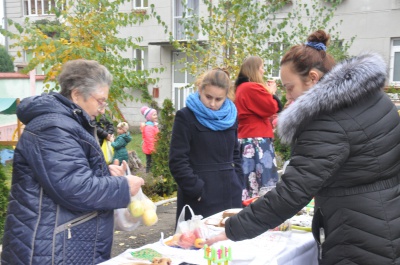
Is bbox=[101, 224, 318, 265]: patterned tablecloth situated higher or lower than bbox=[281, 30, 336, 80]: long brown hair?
lower

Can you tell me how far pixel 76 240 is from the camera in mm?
2092

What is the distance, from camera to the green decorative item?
2160 millimetres

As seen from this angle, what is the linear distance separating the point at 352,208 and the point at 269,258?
0.48 metres

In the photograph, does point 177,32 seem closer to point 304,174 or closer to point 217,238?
point 217,238

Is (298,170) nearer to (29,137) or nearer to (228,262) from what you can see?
(228,262)

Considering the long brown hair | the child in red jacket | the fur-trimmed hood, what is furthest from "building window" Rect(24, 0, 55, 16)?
the fur-trimmed hood

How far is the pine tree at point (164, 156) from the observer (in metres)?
7.30

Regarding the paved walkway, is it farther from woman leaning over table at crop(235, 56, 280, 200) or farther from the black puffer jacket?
the black puffer jacket

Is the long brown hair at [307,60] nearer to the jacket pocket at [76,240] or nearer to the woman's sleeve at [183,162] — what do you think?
the jacket pocket at [76,240]

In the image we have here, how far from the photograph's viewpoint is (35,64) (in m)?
5.40

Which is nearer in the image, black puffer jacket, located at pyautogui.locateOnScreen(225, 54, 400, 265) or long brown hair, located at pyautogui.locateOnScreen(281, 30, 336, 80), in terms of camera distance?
black puffer jacket, located at pyautogui.locateOnScreen(225, 54, 400, 265)

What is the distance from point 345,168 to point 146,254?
1.03 meters

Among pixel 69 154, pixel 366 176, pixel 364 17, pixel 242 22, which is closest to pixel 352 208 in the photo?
pixel 366 176

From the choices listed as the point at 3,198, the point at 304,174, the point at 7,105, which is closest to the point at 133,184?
the point at 304,174
